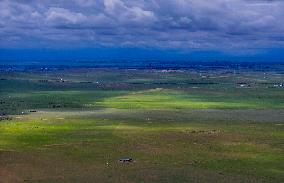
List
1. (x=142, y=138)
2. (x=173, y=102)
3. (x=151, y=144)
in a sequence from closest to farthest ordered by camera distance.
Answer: (x=151, y=144) < (x=142, y=138) < (x=173, y=102)

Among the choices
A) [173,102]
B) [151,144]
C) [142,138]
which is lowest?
[151,144]

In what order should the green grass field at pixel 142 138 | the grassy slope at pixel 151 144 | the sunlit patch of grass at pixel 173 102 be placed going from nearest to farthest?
the green grass field at pixel 142 138
the grassy slope at pixel 151 144
the sunlit patch of grass at pixel 173 102

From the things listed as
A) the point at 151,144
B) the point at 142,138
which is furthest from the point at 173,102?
the point at 151,144

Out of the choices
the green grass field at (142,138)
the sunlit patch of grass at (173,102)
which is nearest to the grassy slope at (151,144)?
the green grass field at (142,138)

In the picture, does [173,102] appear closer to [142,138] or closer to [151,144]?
[142,138]

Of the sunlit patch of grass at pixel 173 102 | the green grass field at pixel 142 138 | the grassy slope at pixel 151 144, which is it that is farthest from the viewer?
the sunlit patch of grass at pixel 173 102

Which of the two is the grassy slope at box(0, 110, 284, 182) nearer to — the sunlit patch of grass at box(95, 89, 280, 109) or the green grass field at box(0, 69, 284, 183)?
the green grass field at box(0, 69, 284, 183)

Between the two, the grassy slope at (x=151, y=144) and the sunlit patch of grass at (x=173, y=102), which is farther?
the sunlit patch of grass at (x=173, y=102)

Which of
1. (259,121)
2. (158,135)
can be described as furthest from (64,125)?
(259,121)

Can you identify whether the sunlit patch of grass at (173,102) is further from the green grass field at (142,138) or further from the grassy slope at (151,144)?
the grassy slope at (151,144)
